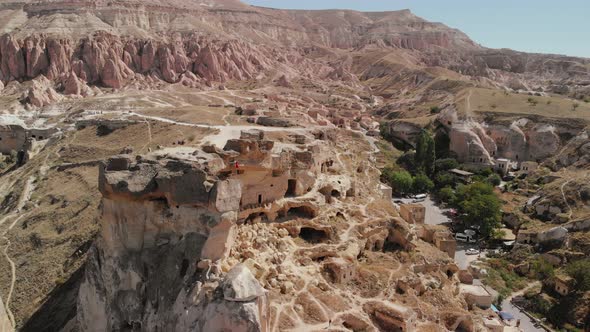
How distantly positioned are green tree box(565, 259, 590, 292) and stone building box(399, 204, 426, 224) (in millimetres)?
11773

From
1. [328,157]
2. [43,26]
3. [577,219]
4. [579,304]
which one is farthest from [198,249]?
[43,26]

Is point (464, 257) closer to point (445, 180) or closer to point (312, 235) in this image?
point (312, 235)

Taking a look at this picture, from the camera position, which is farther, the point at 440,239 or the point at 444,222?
the point at 444,222

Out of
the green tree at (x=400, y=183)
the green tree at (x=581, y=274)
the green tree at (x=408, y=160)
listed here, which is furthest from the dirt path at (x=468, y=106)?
the green tree at (x=581, y=274)

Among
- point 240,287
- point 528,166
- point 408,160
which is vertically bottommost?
point 408,160

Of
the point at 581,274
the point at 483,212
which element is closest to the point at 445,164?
the point at 483,212

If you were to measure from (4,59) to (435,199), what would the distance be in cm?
8534

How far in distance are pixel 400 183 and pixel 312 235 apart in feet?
93.6

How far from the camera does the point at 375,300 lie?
24000 mm

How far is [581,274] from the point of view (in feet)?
111

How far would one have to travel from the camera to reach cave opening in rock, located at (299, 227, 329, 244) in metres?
28.6

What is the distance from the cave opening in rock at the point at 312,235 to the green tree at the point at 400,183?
28.2 metres

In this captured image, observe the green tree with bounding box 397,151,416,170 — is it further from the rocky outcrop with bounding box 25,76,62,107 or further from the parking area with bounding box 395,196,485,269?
the rocky outcrop with bounding box 25,76,62,107

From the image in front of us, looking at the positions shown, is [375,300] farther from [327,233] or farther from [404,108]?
[404,108]
